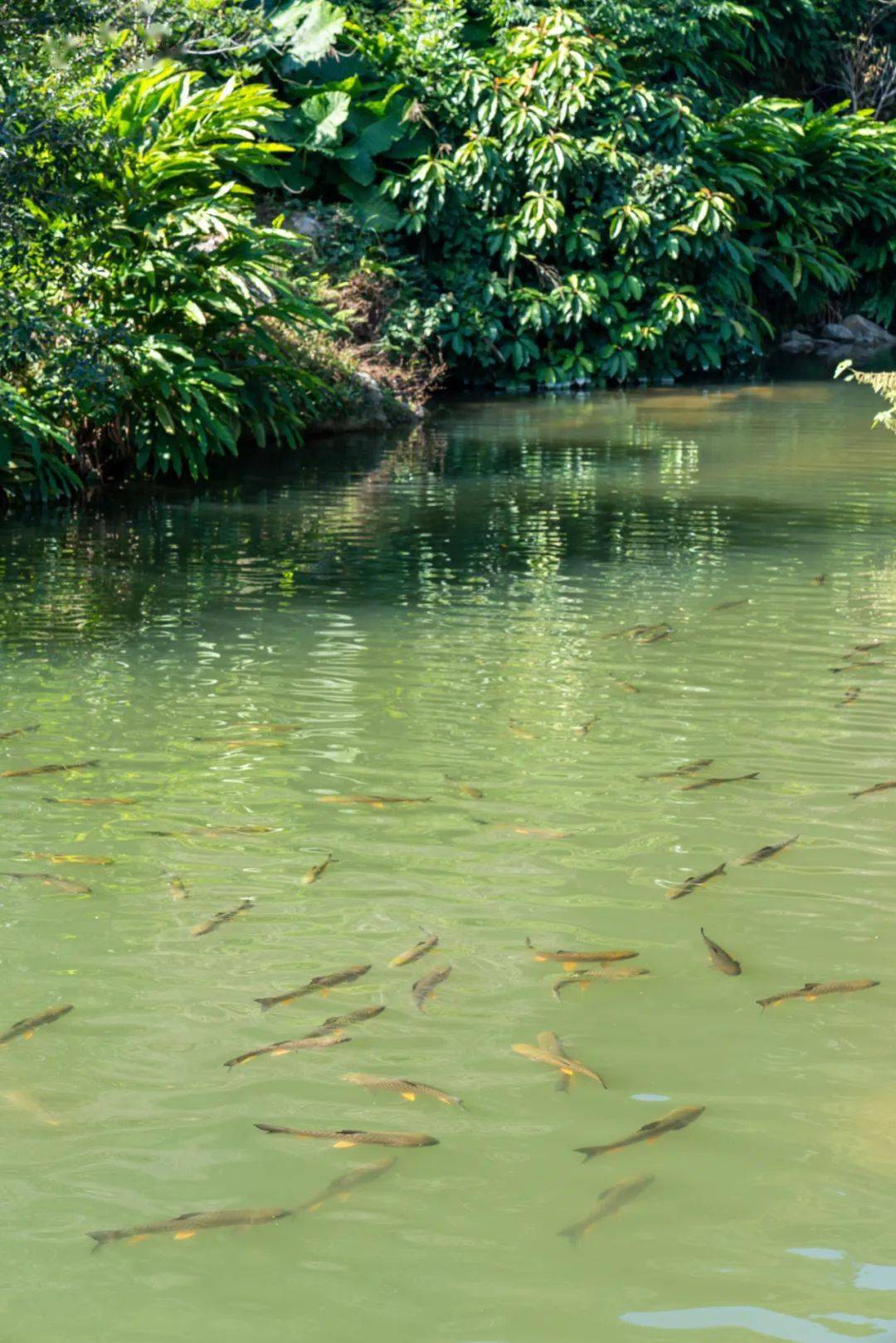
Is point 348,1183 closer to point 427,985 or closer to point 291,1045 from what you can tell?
point 291,1045

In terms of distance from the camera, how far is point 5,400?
35.4ft

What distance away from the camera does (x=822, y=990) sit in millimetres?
3861

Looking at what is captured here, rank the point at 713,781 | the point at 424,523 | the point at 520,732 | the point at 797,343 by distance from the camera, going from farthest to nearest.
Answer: the point at 797,343 < the point at 424,523 < the point at 520,732 < the point at 713,781

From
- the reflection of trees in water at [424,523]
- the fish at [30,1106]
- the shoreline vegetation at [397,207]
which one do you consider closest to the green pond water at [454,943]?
the fish at [30,1106]

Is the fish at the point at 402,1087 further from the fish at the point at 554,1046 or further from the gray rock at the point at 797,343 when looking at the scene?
the gray rock at the point at 797,343

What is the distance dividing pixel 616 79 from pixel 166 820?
16.2 m

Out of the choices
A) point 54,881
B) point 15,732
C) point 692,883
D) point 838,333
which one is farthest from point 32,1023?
point 838,333

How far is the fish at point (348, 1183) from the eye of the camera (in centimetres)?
302

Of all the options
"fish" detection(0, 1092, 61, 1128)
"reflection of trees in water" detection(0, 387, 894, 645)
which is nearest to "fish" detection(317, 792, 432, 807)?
"fish" detection(0, 1092, 61, 1128)

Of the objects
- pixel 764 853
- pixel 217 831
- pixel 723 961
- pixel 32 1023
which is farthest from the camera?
pixel 217 831

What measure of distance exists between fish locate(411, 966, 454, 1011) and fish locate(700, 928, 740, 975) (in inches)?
26.1

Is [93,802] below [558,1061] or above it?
above

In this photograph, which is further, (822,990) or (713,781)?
(713,781)

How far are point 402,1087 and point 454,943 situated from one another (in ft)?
2.48
